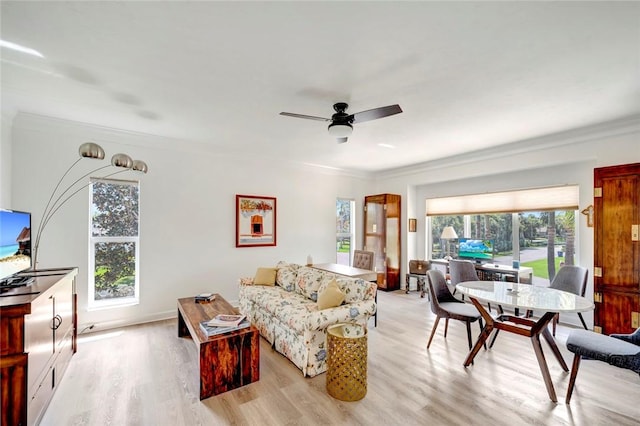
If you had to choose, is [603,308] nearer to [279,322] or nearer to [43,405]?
[279,322]

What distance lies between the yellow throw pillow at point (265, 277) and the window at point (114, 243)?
1756mm

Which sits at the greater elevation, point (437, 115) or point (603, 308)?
point (437, 115)

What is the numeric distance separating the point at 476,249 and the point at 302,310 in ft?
13.1

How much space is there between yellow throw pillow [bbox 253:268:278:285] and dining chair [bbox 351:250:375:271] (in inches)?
68.2

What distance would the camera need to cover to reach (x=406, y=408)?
2.21 metres

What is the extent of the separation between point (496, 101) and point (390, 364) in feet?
9.70

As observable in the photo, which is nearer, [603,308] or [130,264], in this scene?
[603,308]

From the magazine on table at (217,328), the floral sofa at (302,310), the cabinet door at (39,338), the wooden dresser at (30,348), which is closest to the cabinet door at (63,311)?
the wooden dresser at (30,348)

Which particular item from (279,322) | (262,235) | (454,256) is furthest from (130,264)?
(454,256)

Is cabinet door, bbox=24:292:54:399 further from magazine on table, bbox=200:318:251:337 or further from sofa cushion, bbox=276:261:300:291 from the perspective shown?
sofa cushion, bbox=276:261:300:291

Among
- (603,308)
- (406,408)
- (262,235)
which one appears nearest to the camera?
(406,408)

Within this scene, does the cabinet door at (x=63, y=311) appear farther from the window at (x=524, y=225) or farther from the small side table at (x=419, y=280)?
the window at (x=524, y=225)

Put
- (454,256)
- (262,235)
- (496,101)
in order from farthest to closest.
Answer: (454,256) < (262,235) < (496,101)

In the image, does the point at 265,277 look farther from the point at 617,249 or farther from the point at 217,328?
the point at 617,249
